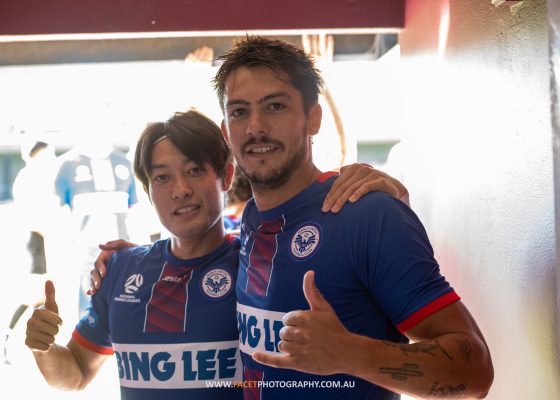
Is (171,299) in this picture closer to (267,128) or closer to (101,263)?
(101,263)

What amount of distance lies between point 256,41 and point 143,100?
213cm

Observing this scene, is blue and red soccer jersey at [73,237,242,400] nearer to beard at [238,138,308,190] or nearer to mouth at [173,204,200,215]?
mouth at [173,204,200,215]

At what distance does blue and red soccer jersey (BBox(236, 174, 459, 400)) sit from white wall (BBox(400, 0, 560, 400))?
0.28 m

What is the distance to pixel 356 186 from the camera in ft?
4.44

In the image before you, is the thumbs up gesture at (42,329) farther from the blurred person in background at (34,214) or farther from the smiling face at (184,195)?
the blurred person in background at (34,214)

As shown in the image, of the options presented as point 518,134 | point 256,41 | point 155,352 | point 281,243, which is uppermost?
point 256,41

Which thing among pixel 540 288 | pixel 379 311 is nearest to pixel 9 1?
pixel 379 311

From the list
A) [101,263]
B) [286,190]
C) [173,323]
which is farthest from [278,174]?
[101,263]

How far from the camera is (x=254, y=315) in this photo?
4.62ft

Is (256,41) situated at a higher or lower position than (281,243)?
higher

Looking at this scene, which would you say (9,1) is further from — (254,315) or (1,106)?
(254,315)

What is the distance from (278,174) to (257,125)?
0.40 feet

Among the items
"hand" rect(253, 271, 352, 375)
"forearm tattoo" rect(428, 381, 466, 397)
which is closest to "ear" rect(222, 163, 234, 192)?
"hand" rect(253, 271, 352, 375)

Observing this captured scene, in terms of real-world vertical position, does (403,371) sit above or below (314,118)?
below
